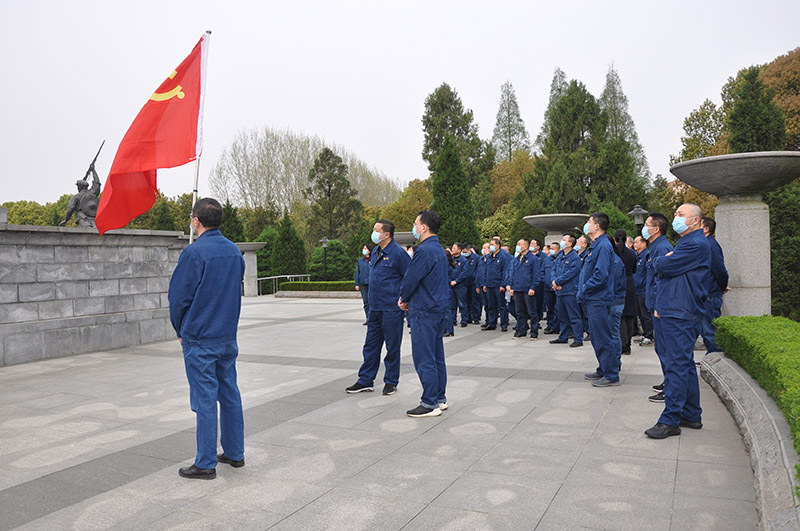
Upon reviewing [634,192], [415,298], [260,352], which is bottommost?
[260,352]

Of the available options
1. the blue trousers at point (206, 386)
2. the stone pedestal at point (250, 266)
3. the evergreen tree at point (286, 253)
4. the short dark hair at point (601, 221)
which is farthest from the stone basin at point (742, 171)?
the evergreen tree at point (286, 253)

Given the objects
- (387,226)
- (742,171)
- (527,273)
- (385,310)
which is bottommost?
(385,310)

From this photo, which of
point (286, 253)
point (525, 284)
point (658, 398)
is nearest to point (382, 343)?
point (658, 398)

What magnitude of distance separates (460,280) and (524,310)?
187 cm

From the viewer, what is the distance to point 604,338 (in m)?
6.62

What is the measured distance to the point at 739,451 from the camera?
14.3 ft

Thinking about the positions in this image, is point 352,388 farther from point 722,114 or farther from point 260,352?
point 722,114

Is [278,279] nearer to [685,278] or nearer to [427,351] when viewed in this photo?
[427,351]

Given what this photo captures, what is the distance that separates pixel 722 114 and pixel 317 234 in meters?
27.6

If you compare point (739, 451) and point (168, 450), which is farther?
point (168, 450)

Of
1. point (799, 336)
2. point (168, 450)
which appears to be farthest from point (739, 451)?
point (168, 450)

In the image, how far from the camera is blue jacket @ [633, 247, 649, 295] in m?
9.31

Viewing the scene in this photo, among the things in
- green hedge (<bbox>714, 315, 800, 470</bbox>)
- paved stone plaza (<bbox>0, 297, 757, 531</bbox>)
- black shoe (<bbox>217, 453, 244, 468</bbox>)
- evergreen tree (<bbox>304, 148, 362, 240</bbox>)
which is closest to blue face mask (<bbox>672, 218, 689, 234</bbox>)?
green hedge (<bbox>714, 315, 800, 470</bbox>)

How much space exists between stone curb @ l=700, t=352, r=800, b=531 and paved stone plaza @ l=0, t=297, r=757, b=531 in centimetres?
16
